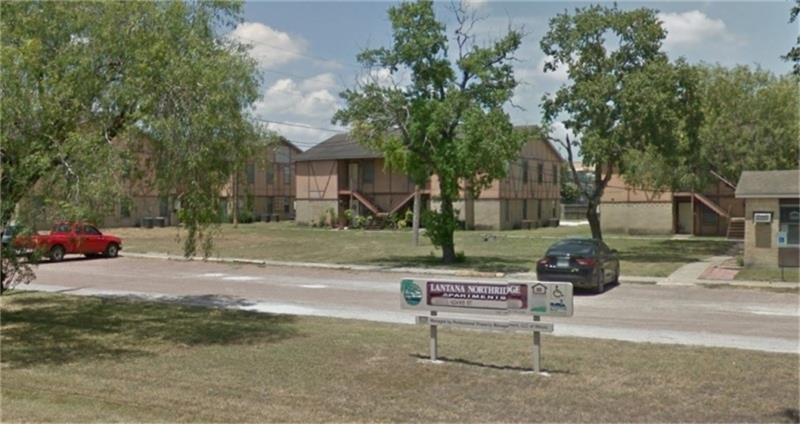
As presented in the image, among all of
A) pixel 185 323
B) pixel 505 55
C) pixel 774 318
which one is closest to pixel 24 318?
pixel 185 323

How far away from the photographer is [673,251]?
3434 cm

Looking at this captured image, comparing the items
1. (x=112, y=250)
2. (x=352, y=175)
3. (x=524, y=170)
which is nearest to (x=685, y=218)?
(x=524, y=170)

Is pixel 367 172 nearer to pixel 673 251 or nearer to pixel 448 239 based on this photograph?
pixel 673 251

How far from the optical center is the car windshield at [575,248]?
1970 centimetres

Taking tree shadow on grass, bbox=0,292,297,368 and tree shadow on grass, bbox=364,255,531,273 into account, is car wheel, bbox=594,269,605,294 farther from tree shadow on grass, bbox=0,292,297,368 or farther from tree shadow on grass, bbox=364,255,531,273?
tree shadow on grass, bbox=0,292,297,368

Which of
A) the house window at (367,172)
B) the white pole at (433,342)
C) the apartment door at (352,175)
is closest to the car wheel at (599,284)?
the white pole at (433,342)

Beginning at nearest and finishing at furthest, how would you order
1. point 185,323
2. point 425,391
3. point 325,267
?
point 425,391
point 185,323
point 325,267

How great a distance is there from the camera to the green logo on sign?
9.97 metres

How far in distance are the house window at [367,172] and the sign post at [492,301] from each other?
165 ft

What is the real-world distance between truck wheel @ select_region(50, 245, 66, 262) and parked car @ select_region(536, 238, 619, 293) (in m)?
21.5

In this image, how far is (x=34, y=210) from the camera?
10.8 m

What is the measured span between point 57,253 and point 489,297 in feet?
88.7

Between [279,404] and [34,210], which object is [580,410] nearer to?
[279,404]

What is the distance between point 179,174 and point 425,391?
20.1 feet
